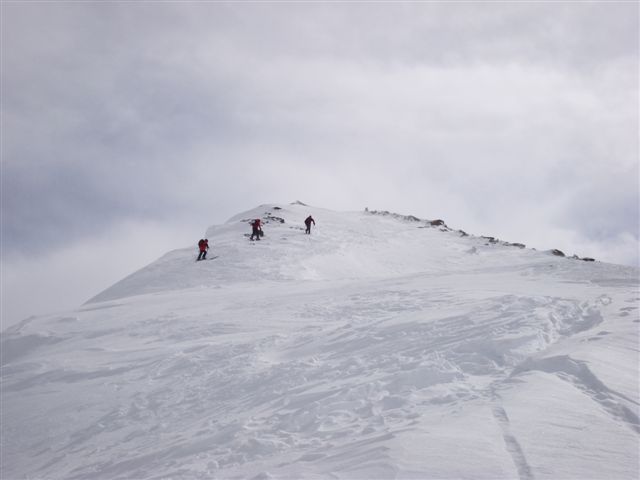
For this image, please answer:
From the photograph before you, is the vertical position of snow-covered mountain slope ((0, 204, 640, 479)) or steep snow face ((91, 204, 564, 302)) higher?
steep snow face ((91, 204, 564, 302))

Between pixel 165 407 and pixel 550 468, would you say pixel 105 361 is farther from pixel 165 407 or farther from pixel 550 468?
pixel 550 468

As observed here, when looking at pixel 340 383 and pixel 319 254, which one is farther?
pixel 319 254

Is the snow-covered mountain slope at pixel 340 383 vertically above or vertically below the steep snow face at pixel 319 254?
below

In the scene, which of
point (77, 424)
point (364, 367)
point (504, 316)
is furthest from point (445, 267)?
point (77, 424)

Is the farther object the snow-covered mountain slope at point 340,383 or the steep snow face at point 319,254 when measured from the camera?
the steep snow face at point 319,254

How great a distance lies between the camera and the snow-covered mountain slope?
5.66 m

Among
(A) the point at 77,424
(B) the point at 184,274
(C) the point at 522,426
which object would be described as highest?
(B) the point at 184,274

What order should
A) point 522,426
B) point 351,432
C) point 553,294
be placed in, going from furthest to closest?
point 553,294, point 351,432, point 522,426

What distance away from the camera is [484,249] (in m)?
35.9

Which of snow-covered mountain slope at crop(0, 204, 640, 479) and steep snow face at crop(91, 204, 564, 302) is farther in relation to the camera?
steep snow face at crop(91, 204, 564, 302)

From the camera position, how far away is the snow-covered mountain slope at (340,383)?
223 inches

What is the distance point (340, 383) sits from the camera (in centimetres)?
826

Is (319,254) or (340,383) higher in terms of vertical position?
(319,254)

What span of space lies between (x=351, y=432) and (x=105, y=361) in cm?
774
